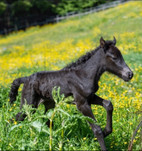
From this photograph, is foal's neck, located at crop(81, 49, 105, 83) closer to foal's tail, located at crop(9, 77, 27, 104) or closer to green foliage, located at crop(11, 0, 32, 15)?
foal's tail, located at crop(9, 77, 27, 104)

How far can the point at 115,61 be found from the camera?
164 inches

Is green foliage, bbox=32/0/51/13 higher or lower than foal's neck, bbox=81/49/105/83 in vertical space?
lower

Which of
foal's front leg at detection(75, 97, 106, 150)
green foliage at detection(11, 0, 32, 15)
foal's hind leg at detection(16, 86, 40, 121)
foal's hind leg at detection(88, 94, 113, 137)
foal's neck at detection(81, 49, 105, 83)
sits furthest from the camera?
green foliage at detection(11, 0, 32, 15)

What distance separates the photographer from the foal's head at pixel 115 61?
412 cm

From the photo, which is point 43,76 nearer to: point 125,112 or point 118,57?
point 118,57

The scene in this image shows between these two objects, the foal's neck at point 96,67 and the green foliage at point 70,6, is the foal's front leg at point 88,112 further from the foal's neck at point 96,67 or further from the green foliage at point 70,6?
the green foliage at point 70,6

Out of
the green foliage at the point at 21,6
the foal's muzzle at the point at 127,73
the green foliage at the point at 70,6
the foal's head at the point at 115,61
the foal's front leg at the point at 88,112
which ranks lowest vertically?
the green foliage at the point at 70,6

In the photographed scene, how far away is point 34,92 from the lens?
14.9 ft

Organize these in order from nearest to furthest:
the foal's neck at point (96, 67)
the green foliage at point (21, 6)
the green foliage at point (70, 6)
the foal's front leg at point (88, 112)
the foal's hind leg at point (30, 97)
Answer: the foal's front leg at point (88, 112) < the foal's neck at point (96, 67) < the foal's hind leg at point (30, 97) < the green foliage at point (21, 6) < the green foliage at point (70, 6)

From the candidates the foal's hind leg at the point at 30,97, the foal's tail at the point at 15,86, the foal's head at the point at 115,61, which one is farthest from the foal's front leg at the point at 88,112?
the foal's tail at the point at 15,86

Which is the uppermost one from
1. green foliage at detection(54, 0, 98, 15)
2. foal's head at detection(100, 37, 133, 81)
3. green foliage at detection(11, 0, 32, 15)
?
foal's head at detection(100, 37, 133, 81)

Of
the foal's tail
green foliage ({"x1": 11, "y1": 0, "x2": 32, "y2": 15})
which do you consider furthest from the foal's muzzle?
green foliage ({"x1": 11, "y1": 0, "x2": 32, "y2": 15})

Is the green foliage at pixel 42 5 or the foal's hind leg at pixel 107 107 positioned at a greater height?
the foal's hind leg at pixel 107 107

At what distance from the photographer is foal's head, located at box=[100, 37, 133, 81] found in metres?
4.12
